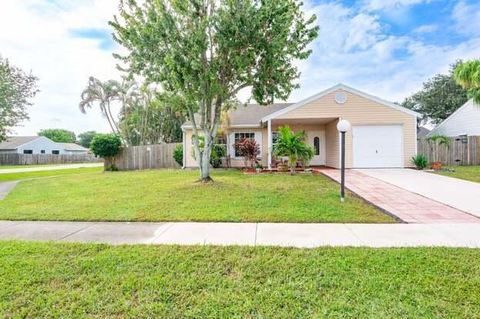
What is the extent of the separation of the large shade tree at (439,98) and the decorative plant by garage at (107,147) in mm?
33216

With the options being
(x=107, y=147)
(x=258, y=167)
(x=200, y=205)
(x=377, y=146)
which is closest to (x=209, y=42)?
(x=200, y=205)

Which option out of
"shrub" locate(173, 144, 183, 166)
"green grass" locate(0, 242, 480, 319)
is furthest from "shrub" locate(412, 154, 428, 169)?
"shrub" locate(173, 144, 183, 166)

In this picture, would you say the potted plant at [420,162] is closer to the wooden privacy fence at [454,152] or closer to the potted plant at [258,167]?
the wooden privacy fence at [454,152]

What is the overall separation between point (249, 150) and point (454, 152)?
40.9 feet

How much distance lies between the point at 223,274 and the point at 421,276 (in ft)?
7.31

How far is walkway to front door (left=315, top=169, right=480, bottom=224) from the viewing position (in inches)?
212

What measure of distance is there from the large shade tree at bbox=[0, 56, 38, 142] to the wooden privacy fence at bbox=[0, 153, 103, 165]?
70.4 feet

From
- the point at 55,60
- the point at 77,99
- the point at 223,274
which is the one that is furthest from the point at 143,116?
the point at 223,274

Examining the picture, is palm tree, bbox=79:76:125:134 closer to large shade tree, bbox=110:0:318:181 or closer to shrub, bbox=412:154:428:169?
large shade tree, bbox=110:0:318:181

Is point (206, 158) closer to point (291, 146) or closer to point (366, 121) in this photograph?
point (291, 146)

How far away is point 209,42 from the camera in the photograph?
9.16 metres

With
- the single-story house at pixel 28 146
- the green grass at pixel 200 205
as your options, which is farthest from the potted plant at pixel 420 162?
the single-story house at pixel 28 146

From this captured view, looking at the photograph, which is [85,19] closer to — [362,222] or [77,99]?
[362,222]

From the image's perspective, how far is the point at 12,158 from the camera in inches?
1379
